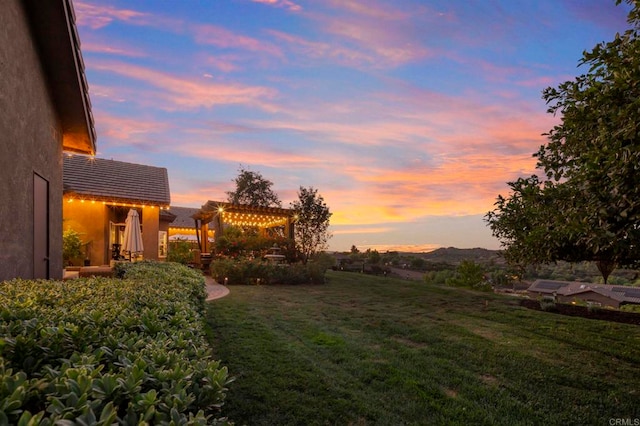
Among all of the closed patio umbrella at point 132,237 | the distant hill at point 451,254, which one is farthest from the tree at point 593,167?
the distant hill at point 451,254

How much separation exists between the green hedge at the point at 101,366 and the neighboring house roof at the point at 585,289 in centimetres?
1709

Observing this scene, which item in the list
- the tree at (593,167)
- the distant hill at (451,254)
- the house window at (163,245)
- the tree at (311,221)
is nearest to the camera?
the tree at (593,167)

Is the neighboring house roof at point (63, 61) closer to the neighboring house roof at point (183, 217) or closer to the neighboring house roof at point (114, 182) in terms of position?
the neighboring house roof at point (114, 182)

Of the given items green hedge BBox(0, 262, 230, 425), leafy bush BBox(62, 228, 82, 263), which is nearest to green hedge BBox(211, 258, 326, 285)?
leafy bush BBox(62, 228, 82, 263)

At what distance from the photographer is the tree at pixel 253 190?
35.4 meters

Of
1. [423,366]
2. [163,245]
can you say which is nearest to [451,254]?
[163,245]

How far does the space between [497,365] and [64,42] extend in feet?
32.3

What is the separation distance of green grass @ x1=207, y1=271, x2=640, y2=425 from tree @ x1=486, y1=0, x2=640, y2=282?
1745 millimetres

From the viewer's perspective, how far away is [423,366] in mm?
5332

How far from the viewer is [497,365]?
17.8 ft

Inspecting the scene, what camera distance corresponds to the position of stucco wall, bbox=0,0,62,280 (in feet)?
17.9

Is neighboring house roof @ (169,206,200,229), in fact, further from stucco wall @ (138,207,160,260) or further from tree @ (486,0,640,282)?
tree @ (486,0,640,282)

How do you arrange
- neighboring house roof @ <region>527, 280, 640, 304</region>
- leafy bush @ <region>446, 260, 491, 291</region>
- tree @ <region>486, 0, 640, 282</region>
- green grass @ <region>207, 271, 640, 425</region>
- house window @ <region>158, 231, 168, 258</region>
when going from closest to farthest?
tree @ <region>486, 0, 640, 282</region> < green grass @ <region>207, 271, 640, 425</region> < neighboring house roof @ <region>527, 280, 640, 304</region> < leafy bush @ <region>446, 260, 491, 291</region> < house window @ <region>158, 231, 168, 258</region>

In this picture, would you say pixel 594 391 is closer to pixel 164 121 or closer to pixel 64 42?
pixel 64 42
